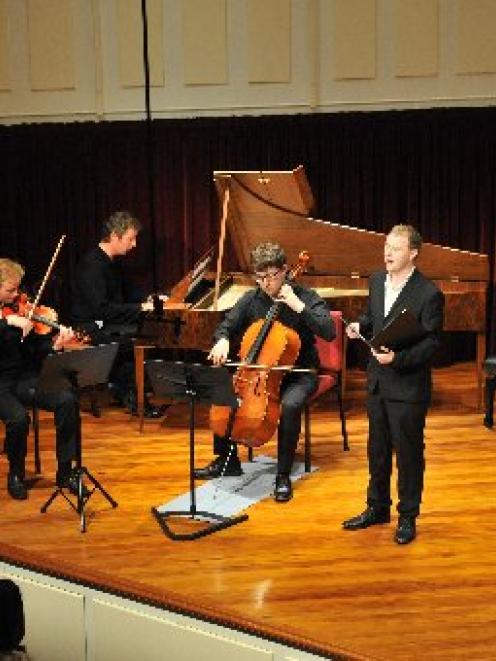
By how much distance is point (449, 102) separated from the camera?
833 cm

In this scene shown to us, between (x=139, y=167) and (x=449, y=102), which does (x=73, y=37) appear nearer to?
(x=139, y=167)

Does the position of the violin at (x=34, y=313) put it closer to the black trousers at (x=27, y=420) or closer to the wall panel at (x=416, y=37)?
the black trousers at (x=27, y=420)

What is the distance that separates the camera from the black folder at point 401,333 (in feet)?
16.3

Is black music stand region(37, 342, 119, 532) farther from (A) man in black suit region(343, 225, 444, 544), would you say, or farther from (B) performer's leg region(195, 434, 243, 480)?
(A) man in black suit region(343, 225, 444, 544)

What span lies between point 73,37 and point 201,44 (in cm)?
98

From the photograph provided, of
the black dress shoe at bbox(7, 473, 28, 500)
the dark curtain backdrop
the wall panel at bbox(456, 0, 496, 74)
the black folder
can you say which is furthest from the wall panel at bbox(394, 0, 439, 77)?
the black dress shoe at bbox(7, 473, 28, 500)

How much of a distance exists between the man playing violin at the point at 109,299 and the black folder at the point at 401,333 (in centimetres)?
274

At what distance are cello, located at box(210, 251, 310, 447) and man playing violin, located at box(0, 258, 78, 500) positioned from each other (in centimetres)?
81

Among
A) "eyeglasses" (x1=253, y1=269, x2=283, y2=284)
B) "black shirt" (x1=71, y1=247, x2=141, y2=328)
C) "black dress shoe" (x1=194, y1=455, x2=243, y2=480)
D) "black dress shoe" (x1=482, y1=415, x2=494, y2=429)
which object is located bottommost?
"black dress shoe" (x1=194, y1=455, x2=243, y2=480)

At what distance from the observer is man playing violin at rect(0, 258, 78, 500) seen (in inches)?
239

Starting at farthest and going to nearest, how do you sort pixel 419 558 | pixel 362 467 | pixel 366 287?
pixel 366 287
pixel 362 467
pixel 419 558

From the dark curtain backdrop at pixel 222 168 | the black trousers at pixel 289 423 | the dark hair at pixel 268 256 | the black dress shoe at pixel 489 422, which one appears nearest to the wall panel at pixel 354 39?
the dark curtain backdrop at pixel 222 168

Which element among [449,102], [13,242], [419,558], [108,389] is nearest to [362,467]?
[419,558]

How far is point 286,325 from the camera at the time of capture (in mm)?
6191
